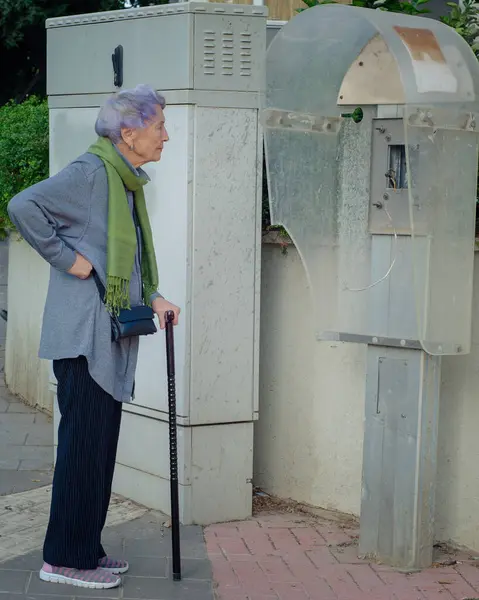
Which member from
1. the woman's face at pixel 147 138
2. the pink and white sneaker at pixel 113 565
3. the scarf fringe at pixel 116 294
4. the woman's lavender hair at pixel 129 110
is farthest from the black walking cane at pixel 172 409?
the woman's lavender hair at pixel 129 110

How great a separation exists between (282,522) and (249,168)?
171 cm

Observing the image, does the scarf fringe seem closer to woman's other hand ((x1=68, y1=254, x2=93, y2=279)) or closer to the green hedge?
woman's other hand ((x1=68, y1=254, x2=93, y2=279))

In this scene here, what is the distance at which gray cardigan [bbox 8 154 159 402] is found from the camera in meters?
4.40

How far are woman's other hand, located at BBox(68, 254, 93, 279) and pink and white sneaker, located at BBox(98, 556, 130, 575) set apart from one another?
125 centimetres

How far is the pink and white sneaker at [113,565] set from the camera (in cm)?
486

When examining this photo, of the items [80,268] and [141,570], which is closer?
[80,268]

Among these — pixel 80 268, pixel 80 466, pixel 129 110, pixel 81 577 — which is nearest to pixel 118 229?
pixel 80 268

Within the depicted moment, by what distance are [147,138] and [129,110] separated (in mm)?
129

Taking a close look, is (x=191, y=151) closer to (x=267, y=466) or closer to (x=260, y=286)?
(x=260, y=286)

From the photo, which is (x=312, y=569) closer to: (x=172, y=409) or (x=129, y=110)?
(x=172, y=409)

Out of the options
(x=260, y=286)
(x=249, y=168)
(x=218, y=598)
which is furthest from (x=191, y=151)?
(x=218, y=598)

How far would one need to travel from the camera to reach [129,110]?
4.52m

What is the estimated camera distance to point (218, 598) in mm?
4680

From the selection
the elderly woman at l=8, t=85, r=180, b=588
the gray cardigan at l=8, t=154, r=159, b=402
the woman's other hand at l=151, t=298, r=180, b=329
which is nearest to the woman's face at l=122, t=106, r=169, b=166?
the elderly woman at l=8, t=85, r=180, b=588
